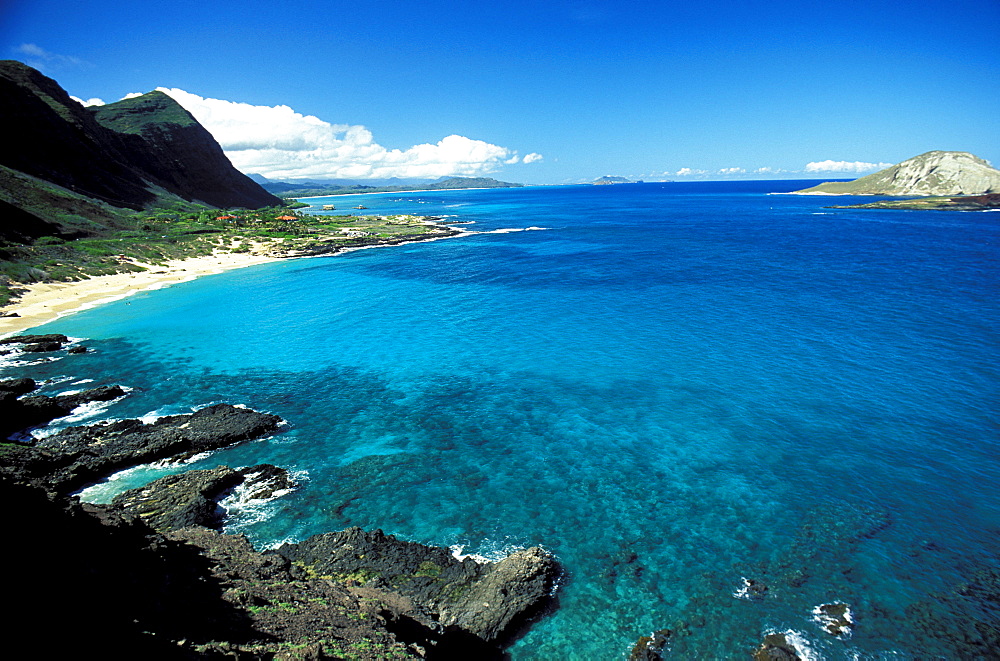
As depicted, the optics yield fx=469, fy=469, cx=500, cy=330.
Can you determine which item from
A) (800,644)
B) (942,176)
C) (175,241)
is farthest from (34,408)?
(942,176)

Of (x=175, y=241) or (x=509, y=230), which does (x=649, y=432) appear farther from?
(x=509, y=230)

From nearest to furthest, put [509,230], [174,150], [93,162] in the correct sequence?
[93,162] → [509,230] → [174,150]

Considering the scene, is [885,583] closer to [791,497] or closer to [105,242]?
[791,497]

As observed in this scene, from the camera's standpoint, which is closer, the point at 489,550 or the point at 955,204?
the point at 489,550

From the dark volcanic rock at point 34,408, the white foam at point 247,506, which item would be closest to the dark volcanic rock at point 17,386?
the dark volcanic rock at point 34,408

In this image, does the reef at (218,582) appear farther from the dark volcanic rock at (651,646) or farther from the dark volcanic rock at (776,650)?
the dark volcanic rock at (776,650)

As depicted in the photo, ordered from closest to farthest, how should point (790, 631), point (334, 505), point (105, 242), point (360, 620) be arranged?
point (360, 620)
point (790, 631)
point (334, 505)
point (105, 242)

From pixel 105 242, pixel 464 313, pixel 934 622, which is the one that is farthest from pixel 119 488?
pixel 105 242
